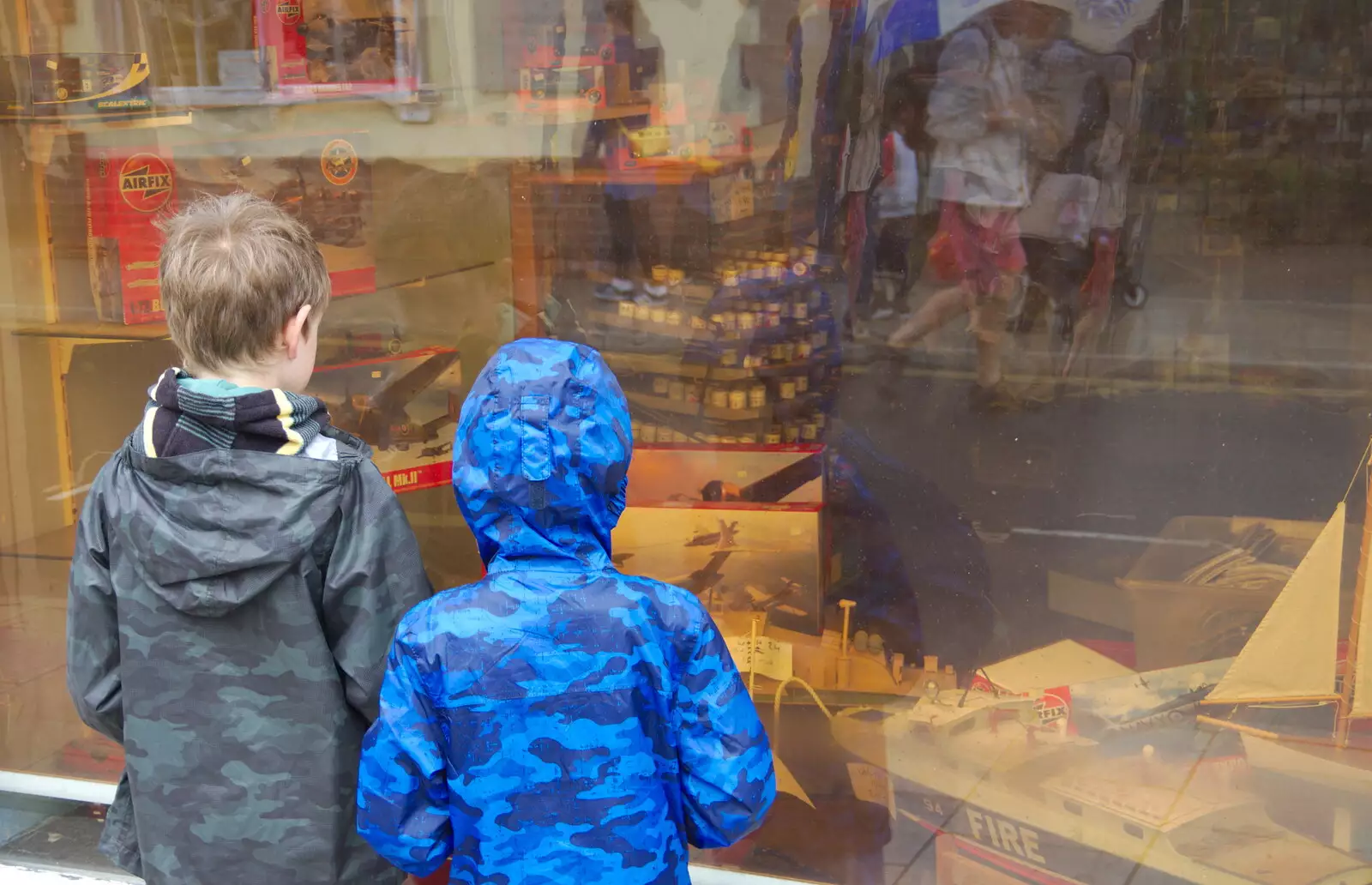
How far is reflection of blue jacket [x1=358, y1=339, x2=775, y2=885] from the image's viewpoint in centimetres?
151

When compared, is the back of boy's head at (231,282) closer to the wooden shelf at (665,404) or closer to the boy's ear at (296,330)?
the boy's ear at (296,330)

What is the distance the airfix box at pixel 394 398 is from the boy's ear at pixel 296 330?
1.13m

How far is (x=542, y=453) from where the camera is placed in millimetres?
1493

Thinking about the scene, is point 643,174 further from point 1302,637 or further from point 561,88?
point 1302,637

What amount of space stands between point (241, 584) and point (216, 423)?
0.69 ft

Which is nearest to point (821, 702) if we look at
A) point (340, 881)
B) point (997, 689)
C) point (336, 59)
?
point (997, 689)

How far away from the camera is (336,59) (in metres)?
2.72

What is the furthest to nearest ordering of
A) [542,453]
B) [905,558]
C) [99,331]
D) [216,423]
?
1. [99,331]
2. [905,558]
3. [216,423]
4. [542,453]

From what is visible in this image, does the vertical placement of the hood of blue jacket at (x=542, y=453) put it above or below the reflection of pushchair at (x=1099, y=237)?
below

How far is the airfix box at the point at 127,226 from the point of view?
2855 mm

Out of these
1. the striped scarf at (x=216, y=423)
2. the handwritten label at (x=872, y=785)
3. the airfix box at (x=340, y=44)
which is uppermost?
the airfix box at (x=340, y=44)

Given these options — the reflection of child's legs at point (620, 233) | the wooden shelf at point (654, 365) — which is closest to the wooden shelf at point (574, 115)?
the reflection of child's legs at point (620, 233)

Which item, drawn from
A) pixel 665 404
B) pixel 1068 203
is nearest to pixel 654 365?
pixel 665 404

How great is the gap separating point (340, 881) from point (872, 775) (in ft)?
4.13
